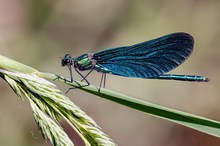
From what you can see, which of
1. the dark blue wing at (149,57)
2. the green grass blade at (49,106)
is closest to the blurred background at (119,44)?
the dark blue wing at (149,57)

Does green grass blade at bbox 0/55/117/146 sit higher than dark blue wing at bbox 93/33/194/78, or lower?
lower

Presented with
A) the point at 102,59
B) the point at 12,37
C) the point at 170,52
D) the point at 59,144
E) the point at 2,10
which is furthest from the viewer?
the point at 2,10

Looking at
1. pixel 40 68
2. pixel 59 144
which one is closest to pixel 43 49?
pixel 40 68

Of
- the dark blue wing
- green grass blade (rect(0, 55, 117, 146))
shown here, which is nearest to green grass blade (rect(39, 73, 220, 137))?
green grass blade (rect(0, 55, 117, 146))

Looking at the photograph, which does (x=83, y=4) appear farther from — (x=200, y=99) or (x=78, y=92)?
(x=200, y=99)

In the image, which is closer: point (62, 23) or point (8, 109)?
point (8, 109)

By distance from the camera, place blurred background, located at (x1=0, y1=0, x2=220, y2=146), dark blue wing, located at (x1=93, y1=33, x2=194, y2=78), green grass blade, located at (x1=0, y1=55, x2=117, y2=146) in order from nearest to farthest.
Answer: green grass blade, located at (x1=0, y1=55, x2=117, y2=146), dark blue wing, located at (x1=93, y1=33, x2=194, y2=78), blurred background, located at (x1=0, y1=0, x2=220, y2=146)

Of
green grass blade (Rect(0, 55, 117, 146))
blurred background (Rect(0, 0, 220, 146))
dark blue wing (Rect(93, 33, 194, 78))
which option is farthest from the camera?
blurred background (Rect(0, 0, 220, 146))

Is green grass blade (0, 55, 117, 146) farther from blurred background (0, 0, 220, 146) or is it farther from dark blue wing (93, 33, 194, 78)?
blurred background (0, 0, 220, 146)
